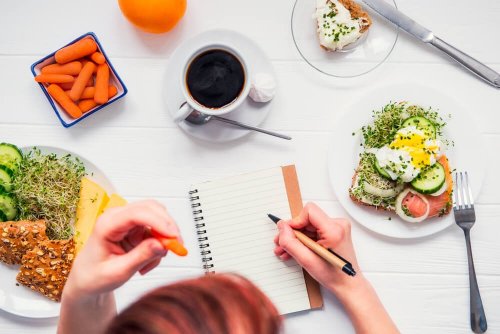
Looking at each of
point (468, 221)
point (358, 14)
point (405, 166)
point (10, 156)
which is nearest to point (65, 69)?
point (10, 156)

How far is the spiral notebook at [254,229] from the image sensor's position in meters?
1.38

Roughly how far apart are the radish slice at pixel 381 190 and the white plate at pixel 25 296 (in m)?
0.65

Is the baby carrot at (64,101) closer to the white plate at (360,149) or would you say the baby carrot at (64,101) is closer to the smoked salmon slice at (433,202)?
the white plate at (360,149)

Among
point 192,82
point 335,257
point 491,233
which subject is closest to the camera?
point 335,257

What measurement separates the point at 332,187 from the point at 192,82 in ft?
1.45

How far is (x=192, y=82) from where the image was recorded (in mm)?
1291

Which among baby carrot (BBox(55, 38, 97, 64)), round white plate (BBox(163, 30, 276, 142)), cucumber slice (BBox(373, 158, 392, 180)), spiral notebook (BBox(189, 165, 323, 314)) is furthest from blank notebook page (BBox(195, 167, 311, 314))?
baby carrot (BBox(55, 38, 97, 64))

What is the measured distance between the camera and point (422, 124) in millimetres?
1312

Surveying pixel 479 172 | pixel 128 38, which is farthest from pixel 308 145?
pixel 128 38

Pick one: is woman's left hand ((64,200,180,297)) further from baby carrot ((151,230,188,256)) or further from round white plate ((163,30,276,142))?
round white plate ((163,30,276,142))

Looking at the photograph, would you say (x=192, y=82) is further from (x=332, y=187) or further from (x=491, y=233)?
(x=491, y=233)

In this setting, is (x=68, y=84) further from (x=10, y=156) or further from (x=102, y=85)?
(x=10, y=156)

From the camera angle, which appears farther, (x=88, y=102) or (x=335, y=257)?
(x=88, y=102)

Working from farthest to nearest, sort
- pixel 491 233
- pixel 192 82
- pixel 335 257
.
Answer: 1. pixel 491 233
2. pixel 192 82
3. pixel 335 257
